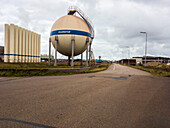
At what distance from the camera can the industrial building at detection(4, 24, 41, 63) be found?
36.1 metres

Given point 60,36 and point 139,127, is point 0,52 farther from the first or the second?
point 139,127

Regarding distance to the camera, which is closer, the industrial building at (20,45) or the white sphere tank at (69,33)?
the white sphere tank at (69,33)

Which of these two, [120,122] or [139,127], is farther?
[120,122]

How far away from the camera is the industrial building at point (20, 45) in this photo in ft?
119

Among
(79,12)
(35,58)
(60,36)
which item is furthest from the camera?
(35,58)

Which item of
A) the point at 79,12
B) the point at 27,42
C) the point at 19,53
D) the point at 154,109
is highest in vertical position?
the point at 79,12

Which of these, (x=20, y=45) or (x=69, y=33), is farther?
(x=20, y=45)

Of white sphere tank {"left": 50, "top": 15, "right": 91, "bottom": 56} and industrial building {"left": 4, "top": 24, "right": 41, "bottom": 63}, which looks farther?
industrial building {"left": 4, "top": 24, "right": 41, "bottom": 63}

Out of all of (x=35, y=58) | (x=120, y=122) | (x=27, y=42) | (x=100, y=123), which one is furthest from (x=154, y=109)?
(x=35, y=58)

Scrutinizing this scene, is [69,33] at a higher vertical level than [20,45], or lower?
lower

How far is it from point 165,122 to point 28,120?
3372 millimetres

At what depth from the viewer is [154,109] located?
12.4ft

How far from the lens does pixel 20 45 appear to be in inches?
1551

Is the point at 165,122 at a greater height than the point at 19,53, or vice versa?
the point at 19,53
